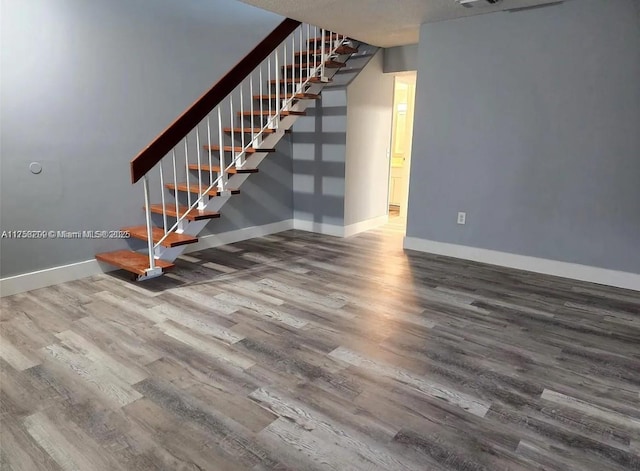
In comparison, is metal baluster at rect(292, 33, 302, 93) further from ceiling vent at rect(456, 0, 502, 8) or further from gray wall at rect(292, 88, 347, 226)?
ceiling vent at rect(456, 0, 502, 8)

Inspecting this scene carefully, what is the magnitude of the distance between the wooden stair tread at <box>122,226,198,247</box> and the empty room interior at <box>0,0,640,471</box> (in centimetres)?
5

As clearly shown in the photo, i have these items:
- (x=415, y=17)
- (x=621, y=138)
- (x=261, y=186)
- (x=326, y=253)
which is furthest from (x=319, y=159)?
(x=621, y=138)

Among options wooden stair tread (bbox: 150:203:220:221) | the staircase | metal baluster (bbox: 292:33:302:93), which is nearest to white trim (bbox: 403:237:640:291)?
the staircase

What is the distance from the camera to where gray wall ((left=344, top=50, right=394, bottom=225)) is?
498 cm

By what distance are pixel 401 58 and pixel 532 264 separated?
114 inches

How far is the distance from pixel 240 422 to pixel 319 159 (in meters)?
3.86

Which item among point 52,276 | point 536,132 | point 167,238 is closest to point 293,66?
point 167,238

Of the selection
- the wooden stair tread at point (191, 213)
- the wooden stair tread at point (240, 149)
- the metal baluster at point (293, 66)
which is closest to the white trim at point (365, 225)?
the wooden stair tread at point (240, 149)

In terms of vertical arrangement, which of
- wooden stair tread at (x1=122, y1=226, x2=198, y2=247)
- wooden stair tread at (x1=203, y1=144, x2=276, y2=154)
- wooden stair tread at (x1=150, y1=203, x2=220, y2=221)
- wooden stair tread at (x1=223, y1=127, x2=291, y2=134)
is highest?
wooden stair tread at (x1=223, y1=127, x2=291, y2=134)

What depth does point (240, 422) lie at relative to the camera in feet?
5.79

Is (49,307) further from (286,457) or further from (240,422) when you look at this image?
(286,457)

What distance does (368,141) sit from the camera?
5.30 meters

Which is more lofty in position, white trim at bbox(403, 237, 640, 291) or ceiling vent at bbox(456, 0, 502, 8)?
ceiling vent at bbox(456, 0, 502, 8)

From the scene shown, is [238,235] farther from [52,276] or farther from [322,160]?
[52,276]
